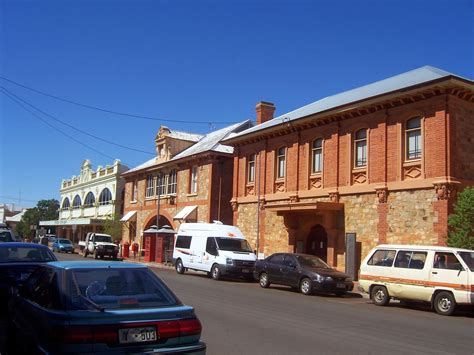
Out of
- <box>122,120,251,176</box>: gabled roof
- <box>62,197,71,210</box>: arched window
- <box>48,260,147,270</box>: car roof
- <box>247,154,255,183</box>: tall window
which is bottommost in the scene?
<box>48,260,147,270</box>: car roof

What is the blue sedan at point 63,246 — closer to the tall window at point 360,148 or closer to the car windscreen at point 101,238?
the car windscreen at point 101,238

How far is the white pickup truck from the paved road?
27226 mm

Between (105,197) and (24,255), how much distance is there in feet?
170

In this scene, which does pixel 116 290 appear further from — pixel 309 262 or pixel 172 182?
pixel 172 182

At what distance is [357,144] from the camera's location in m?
26.6

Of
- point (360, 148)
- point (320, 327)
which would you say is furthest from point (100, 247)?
point (320, 327)

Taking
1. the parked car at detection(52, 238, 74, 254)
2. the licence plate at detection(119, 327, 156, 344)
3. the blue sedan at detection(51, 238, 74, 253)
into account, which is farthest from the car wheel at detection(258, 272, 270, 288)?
the blue sedan at detection(51, 238, 74, 253)

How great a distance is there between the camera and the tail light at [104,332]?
5.02 meters

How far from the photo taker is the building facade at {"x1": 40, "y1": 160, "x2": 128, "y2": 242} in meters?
58.8

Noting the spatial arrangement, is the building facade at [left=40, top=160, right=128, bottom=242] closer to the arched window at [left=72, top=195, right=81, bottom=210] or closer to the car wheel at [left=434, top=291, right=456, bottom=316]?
the arched window at [left=72, top=195, right=81, bottom=210]

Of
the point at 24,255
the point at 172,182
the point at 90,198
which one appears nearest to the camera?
the point at 24,255

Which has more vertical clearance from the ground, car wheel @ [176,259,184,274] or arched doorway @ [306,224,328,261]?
arched doorway @ [306,224,328,261]

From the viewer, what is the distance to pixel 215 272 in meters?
25.6

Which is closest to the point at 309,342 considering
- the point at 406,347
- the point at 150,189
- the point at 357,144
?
the point at 406,347
